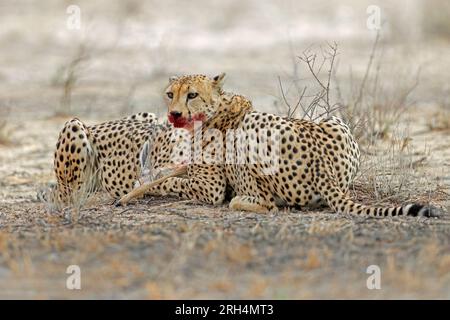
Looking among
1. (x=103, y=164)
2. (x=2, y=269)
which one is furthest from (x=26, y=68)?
(x=2, y=269)

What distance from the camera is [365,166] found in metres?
7.37

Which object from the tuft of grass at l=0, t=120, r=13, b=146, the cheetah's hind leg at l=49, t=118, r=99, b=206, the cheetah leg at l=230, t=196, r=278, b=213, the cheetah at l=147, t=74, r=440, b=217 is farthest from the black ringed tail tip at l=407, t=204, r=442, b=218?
the tuft of grass at l=0, t=120, r=13, b=146

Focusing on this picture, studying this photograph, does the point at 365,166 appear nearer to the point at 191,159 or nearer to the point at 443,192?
the point at 443,192

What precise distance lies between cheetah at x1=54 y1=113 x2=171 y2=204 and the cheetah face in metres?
0.60

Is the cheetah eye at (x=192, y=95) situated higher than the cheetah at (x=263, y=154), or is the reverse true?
the cheetah eye at (x=192, y=95)

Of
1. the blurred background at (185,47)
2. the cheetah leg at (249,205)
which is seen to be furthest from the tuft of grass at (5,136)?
the cheetah leg at (249,205)

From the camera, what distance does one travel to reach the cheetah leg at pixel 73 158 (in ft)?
23.5

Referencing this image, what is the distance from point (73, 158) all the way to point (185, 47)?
8.45 meters

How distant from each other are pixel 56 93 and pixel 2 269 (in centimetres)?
789

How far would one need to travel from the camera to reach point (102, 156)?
731 centimetres

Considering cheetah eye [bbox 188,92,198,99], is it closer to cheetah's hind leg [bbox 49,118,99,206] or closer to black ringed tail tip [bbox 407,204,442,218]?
cheetah's hind leg [bbox 49,118,99,206]

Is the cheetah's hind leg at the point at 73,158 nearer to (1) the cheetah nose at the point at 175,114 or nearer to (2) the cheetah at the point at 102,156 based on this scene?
(2) the cheetah at the point at 102,156

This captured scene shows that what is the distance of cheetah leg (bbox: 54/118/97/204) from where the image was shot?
23.5ft

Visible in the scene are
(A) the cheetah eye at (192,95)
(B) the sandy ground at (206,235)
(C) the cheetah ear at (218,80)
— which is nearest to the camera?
(B) the sandy ground at (206,235)
